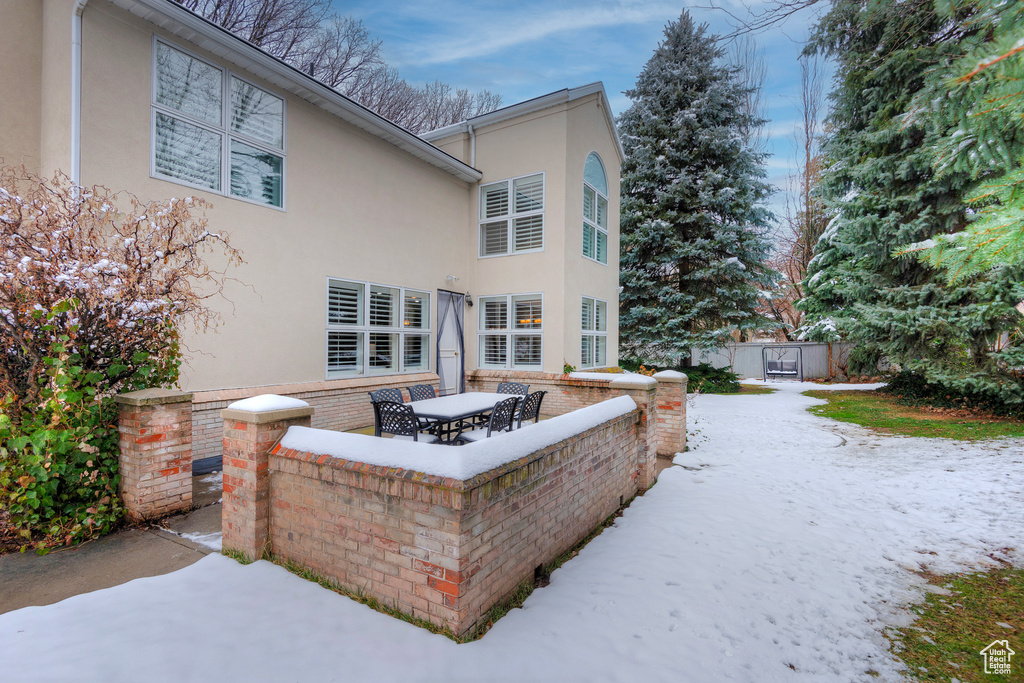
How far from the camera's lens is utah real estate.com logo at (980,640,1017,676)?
2.38 metres

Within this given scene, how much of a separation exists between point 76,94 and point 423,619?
629cm

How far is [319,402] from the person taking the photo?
7047mm

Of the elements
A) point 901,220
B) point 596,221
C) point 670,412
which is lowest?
point 670,412

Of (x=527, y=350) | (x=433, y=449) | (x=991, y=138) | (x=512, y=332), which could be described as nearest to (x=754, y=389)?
(x=527, y=350)

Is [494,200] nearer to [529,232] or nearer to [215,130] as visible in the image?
[529,232]

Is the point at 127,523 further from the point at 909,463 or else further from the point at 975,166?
the point at 909,463

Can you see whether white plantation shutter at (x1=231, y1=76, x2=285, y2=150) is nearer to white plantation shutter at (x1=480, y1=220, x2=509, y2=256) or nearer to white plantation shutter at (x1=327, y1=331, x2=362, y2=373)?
white plantation shutter at (x1=327, y1=331, x2=362, y2=373)

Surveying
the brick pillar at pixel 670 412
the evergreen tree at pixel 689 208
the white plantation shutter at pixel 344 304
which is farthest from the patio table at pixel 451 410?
the evergreen tree at pixel 689 208

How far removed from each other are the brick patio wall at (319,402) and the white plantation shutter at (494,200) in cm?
419

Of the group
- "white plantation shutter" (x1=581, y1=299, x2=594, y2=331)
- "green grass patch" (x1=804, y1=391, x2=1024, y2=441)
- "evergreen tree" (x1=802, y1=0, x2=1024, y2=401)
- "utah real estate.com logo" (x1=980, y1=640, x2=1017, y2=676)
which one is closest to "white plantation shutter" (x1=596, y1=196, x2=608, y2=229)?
"white plantation shutter" (x1=581, y1=299, x2=594, y2=331)

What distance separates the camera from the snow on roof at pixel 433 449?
2.56 meters

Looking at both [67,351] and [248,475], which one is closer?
[248,475]

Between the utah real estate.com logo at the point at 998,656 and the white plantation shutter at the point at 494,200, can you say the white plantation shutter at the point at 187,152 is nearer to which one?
the white plantation shutter at the point at 494,200

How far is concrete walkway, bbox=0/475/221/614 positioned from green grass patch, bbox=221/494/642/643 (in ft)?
1.50
